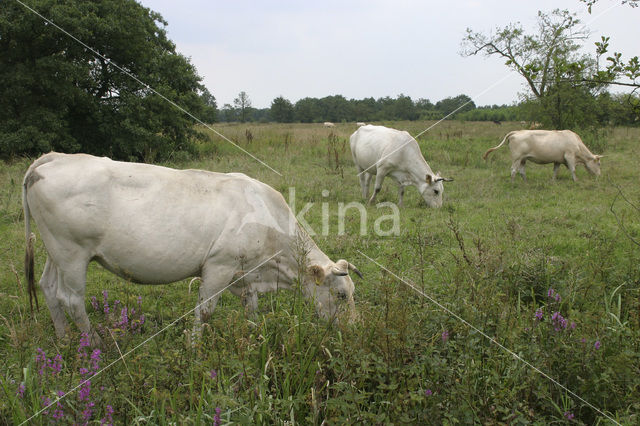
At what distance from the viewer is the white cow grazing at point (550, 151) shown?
13438mm

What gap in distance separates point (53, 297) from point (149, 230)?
1.21 meters

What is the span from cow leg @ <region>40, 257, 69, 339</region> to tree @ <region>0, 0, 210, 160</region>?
10.7m

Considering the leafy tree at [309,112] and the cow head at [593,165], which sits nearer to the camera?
the cow head at [593,165]

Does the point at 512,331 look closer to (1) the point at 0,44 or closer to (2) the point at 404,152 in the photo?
(2) the point at 404,152

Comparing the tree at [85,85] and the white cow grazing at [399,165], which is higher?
the tree at [85,85]

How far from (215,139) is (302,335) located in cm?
1810

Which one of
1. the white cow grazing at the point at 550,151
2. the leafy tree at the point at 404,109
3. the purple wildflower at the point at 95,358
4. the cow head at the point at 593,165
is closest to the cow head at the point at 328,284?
the purple wildflower at the point at 95,358

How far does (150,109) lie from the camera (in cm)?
1588

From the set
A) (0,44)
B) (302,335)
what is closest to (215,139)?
(0,44)

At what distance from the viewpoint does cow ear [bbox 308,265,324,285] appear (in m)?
4.18

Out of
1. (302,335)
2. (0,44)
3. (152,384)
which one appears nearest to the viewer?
(152,384)

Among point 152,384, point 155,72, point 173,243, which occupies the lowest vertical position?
point 152,384

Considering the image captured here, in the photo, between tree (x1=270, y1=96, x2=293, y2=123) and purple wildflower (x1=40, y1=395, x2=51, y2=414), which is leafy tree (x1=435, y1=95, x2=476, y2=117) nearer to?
purple wildflower (x1=40, y1=395, x2=51, y2=414)

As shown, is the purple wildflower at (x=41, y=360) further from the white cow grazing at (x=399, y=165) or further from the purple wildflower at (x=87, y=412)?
the white cow grazing at (x=399, y=165)
